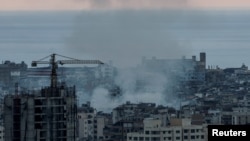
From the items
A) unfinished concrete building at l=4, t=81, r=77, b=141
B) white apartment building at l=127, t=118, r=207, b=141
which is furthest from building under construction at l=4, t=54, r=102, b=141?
white apartment building at l=127, t=118, r=207, b=141

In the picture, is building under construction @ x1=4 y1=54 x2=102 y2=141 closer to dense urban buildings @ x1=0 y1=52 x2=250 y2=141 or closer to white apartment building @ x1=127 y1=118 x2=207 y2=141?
dense urban buildings @ x1=0 y1=52 x2=250 y2=141

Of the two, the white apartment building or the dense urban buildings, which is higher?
the dense urban buildings

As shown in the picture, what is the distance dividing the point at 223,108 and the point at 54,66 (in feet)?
52.4

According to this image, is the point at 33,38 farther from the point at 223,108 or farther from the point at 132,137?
the point at 132,137

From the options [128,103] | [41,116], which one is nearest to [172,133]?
[41,116]

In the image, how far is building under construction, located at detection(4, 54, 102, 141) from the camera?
24891 millimetres

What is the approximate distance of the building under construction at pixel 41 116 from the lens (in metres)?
24.9

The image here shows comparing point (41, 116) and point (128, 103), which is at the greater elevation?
point (128, 103)

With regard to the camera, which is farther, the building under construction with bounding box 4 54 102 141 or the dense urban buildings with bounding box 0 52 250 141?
the dense urban buildings with bounding box 0 52 250 141

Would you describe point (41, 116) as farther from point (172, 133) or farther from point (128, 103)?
point (128, 103)

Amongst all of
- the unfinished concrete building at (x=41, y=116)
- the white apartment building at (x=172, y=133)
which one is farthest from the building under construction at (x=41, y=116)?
the white apartment building at (x=172, y=133)

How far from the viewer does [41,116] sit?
2503cm

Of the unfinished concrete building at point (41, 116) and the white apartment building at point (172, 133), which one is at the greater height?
the unfinished concrete building at point (41, 116)

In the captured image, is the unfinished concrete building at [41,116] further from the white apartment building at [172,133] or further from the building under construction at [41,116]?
the white apartment building at [172,133]
